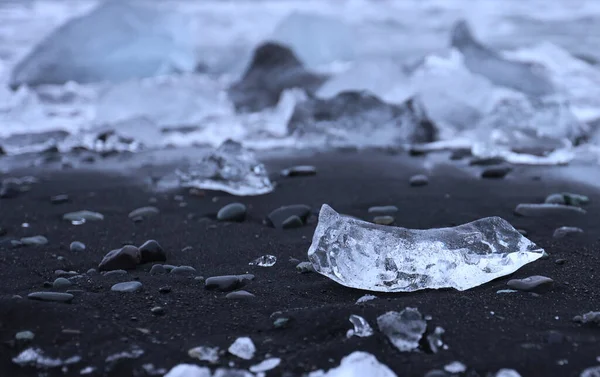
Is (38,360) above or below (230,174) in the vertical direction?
above

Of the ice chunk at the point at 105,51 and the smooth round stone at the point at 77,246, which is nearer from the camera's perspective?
the smooth round stone at the point at 77,246

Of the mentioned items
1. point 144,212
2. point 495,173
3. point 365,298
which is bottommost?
point 495,173

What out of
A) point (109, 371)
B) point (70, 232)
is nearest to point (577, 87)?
point (70, 232)

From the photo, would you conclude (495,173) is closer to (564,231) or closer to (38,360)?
(564,231)

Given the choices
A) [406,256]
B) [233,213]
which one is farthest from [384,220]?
[406,256]

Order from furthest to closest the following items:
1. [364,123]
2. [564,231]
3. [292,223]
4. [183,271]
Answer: [364,123]
[292,223]
[564,231]
[183,271]

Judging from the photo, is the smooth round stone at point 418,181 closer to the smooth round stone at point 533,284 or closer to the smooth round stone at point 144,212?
the smooth round stone at point 144,212

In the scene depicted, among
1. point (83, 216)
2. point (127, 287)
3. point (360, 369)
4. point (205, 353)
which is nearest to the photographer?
point (360, 369)

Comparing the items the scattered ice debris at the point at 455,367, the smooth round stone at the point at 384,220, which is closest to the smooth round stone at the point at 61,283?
the scattered ice debris at the point at 455,367

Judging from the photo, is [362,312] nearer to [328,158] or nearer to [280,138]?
[328,158]
